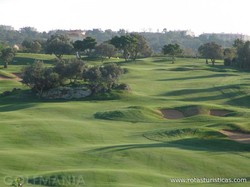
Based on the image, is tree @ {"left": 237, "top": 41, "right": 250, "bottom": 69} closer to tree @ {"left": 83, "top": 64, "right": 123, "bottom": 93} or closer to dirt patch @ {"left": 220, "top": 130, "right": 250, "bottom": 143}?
tree @ {"left": 83, "top": 64, "right": 123, "bottom": 93}

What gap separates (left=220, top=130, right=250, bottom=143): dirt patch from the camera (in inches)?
1889

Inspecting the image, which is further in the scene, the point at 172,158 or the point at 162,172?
the point at 172,158


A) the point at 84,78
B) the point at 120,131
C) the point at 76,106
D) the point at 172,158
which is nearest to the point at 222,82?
the point at 84,78

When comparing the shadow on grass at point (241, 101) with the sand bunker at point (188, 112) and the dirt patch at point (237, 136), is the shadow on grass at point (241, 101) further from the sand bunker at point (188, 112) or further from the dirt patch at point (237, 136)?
the dirt patch at point (237, 136)

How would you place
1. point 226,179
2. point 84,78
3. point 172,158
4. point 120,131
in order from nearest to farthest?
point 226,179 < point 172,158 < point 120,131 < point 84,78

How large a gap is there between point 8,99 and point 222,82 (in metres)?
40.0

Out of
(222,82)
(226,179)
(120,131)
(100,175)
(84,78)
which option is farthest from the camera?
(222,82)

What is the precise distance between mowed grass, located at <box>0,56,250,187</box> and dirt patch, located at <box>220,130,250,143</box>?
129 cm

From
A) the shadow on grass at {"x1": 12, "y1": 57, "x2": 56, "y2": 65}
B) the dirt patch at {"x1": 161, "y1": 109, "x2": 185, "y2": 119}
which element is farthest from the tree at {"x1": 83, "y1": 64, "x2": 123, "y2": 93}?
the shadow on grass at {"x1": 12, "y1": 57, "x2": 56, "y2": 65}

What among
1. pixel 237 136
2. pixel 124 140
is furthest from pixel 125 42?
pixel 124 140

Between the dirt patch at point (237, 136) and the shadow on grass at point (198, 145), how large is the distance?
201 centimetres

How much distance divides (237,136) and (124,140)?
1176 cm

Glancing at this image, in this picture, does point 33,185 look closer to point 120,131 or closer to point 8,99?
point 120,131

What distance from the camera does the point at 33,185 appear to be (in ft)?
97.9
